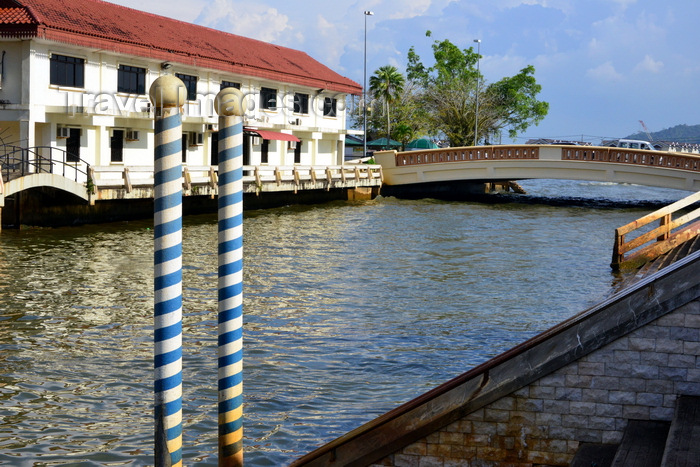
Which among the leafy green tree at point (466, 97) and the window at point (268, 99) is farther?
the leafy green tree at point (466, 97)

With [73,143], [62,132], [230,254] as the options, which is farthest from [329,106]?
[230,254]

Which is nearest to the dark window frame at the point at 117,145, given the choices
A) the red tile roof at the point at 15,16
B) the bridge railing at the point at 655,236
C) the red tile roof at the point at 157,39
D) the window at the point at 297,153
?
the red tile roof at the point at 157,39

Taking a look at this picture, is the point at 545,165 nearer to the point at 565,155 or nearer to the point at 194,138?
the point at 565,155

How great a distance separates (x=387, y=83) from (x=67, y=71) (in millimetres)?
44562

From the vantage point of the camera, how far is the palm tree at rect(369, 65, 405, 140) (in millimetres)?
70938

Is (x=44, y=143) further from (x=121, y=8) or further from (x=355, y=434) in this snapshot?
(x=355, y=434)

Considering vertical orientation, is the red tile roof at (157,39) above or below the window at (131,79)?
above

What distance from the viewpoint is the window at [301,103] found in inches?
1735

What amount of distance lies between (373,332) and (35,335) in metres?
5.08

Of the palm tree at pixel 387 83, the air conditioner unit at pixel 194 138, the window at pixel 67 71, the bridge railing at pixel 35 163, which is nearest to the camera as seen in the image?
the bridge railing at pixel 35 163

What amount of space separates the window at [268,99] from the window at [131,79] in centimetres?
884

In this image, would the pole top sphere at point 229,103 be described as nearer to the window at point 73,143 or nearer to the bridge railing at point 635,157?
the window at point 73,143

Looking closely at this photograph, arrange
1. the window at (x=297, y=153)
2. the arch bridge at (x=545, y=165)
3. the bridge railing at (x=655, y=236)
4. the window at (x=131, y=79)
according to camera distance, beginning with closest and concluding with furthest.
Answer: the bridge railing at (x=655, y=236) → the window at (x=131, y=79) → the arch bridge at (x=545, y=165) → the window at (x=297, y=153)

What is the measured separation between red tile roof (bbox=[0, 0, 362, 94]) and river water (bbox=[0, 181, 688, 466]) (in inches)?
271
